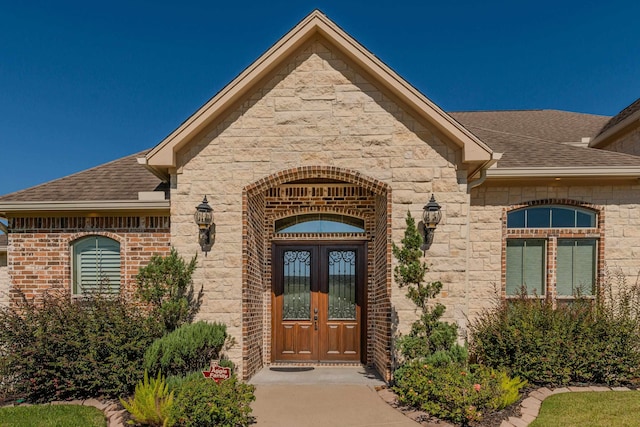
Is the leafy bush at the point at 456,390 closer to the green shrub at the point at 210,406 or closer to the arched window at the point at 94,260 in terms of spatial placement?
the green shrub at the point at 210,406

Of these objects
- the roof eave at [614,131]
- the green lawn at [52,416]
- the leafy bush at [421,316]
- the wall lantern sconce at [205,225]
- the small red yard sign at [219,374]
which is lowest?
the green lawn at [52,416]

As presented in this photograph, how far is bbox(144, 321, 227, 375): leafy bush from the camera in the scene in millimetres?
6238

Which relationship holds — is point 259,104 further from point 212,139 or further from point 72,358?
point 72,358

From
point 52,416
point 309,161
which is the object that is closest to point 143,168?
point 309,161

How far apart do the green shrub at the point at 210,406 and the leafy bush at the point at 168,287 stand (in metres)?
1.53

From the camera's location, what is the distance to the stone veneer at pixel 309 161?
7230mm

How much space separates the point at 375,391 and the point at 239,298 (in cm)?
283

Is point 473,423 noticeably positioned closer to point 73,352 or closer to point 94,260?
point 73,352

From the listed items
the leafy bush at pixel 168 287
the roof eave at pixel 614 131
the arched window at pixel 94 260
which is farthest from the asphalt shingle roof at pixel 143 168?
the leafy bush at pixel 168 287

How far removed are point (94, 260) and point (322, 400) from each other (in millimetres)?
5556

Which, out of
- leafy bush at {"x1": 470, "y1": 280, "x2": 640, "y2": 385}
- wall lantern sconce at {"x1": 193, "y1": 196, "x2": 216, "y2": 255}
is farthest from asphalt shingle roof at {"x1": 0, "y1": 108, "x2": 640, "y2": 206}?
leafy bush at {"x1": 470, "y1": 280, "x2": 640, "y2": 385}

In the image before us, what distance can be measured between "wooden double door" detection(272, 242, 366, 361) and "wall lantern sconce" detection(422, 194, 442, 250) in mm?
2090

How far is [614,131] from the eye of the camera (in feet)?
34.0

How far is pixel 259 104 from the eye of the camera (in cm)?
742
